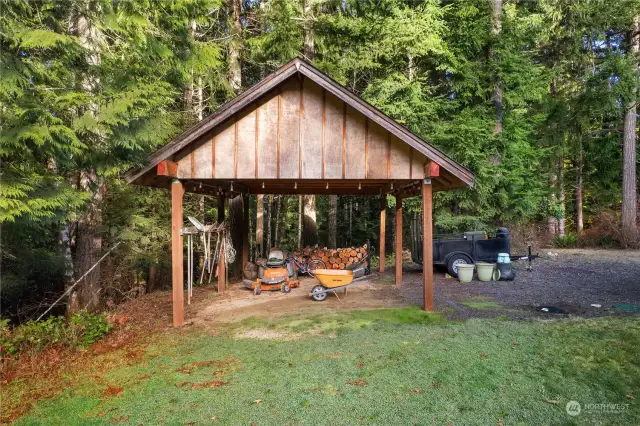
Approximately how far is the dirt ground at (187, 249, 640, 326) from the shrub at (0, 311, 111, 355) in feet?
5.15

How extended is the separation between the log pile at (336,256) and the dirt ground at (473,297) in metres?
1.33

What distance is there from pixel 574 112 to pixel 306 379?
1677 cm

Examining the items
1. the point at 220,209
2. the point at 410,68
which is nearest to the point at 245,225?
the point at 220,209

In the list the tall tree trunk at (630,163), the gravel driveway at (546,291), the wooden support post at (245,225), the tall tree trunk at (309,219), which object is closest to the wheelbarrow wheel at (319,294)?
the gravel driveway at (546,291)

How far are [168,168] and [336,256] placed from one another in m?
7.24

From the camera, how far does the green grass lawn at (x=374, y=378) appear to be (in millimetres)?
3318

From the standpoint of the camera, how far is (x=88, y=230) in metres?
6.92

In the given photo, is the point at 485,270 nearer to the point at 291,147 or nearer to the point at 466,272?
the point at 466,272

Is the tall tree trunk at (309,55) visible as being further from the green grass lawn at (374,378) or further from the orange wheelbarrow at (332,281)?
the green grass lawn at (374,378)

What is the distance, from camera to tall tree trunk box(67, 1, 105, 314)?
21.2 ft

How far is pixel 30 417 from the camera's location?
3385mm

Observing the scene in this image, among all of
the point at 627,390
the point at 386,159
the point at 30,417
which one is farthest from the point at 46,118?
the point at 627,390

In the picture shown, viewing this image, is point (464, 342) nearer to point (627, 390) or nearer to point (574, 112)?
point (627, 390)
